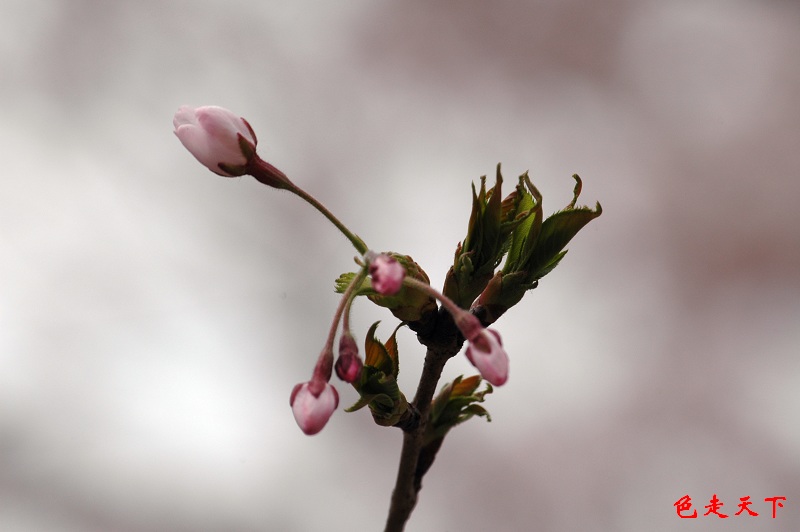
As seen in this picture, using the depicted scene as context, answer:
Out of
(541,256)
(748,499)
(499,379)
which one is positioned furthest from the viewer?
(748,499)

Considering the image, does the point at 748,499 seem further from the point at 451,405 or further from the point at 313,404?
the point at 313,404

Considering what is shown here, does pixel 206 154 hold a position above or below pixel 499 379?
above

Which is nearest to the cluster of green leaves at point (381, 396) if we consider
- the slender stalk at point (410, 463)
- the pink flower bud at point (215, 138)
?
the slender stalk at point (410, 463)

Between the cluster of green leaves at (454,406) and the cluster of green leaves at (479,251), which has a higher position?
the cluster of green leaves at (479,251)

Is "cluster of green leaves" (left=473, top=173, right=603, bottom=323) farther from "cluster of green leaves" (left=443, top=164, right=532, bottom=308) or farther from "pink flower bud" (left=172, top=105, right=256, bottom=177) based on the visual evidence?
"pink flower bud" (left=172, top=105, right=256, bottom=177)

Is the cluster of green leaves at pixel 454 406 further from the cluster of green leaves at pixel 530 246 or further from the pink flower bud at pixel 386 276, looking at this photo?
the pink flower bud at pixel 386 276

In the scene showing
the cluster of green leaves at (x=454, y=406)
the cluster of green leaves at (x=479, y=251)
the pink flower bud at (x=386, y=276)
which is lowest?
the pink flower bud at (x=386, y=276)

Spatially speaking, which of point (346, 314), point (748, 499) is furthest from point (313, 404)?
point (748, 499)
